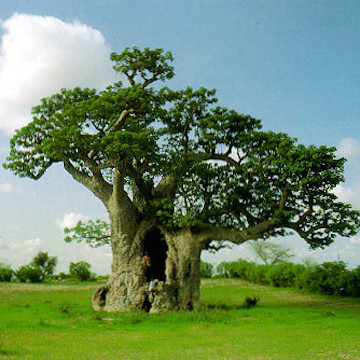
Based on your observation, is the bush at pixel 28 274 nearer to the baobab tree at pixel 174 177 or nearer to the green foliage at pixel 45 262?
the green foliage at pixel 45 262

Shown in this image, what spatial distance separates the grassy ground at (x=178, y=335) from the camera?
709 centimetres

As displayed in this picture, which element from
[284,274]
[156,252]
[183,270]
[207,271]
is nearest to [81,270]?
[207,271]

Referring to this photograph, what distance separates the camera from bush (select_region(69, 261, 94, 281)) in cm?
3356

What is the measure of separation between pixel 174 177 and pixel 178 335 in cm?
777

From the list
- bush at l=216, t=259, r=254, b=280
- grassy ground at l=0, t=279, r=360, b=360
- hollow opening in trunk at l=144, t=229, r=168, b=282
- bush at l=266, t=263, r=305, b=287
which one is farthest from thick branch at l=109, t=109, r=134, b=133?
bush at l=216, t=259, r=254, b=280

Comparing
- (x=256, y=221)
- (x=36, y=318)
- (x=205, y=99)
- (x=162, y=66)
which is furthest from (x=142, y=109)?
(x=36, y=318)

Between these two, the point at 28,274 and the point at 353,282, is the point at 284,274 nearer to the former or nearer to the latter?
the point at 353,282

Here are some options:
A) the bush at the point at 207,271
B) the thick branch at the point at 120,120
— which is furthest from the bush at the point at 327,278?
the thick branch at the point at 120,120

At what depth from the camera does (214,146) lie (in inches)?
638

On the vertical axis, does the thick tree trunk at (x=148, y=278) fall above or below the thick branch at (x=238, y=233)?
below

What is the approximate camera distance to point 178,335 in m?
9.47

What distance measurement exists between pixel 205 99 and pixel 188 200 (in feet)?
13.7

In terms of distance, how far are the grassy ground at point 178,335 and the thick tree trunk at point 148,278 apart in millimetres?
1153

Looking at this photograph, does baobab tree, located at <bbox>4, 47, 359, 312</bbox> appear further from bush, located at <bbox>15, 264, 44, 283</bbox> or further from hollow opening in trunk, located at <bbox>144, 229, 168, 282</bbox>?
bush, located at <bbox>15, 264, 44, 283</bbox>
